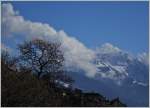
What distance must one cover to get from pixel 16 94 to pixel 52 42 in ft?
32.6

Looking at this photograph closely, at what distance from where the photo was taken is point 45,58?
2228cm

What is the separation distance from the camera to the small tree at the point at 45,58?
70.7 feet

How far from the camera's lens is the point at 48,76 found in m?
21.5

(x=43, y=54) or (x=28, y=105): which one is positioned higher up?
(x=43, y=54)

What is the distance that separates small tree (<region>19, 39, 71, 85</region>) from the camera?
2156 cm

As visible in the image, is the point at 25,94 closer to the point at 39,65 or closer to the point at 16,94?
the point at 16,94

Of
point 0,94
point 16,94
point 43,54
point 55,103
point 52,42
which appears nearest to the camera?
point 0,94

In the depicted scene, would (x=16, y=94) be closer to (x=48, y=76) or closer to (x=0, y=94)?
(x=0, y=94)

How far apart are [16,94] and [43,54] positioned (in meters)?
11.4

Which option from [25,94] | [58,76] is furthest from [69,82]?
[25,94]

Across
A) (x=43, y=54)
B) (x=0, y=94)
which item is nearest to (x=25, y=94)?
(x=0, y=94)

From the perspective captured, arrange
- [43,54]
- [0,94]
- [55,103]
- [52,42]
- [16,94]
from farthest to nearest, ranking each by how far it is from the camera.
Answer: [43,54], [52,42], [55,103], [16,94], [0,94]

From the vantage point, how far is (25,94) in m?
11.7

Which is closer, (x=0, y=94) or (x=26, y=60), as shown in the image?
(x=0, y=94)
